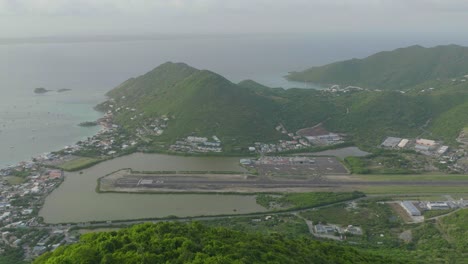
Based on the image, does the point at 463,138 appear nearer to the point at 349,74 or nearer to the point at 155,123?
the point at 155,123

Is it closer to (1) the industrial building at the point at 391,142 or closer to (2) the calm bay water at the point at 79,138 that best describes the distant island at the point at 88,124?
(2) the calm bay water at the point at 79,138

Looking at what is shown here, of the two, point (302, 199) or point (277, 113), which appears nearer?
point (302, 199)

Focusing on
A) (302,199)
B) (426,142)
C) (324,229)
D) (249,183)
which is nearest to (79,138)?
(249,183)

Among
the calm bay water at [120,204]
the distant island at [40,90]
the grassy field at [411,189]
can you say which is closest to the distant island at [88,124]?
the calm bay water at [120,204]

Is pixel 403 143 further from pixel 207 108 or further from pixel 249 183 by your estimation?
pixel 207 108

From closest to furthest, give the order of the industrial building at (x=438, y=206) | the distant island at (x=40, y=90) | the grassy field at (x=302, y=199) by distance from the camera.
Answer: the industrial building at (x=438, y=206)
the grassy field at (x=302, y=199)
the distant island at (x=40, y=90)

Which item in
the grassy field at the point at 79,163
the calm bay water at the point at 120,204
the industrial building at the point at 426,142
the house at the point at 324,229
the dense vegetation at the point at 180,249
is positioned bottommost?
the calm bay water at the point at 120,204
